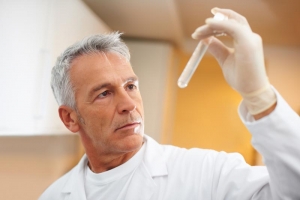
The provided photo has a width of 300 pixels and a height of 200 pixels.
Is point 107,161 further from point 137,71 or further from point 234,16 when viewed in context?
point 137,71

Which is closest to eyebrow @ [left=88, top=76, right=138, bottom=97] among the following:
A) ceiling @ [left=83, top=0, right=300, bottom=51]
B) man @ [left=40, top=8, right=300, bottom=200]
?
man @ [left=40, top=8, right=300, bottom=200]

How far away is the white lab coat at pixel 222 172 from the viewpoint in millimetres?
644

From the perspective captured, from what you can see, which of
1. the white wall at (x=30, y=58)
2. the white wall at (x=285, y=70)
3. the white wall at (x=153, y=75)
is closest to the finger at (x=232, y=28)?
the white wall at (x=30, y=58)

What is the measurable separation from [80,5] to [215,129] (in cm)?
200

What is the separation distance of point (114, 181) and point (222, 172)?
324mm

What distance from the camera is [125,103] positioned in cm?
100

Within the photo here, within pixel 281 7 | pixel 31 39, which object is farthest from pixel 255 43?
pixel 281 7

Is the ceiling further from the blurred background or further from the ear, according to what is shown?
the ear

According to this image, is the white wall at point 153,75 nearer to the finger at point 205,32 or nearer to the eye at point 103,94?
the eye at point 103,94

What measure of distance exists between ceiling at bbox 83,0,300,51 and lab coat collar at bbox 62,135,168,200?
4.10 ft

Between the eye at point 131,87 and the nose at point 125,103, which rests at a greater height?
the eye at point 131,87

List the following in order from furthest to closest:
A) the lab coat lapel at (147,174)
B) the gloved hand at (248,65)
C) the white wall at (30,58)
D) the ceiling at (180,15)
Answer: the ceiling at (180,15), the white wall at (30,58), the lab coat lapel at (147,174), the gloved hand at (248,65)

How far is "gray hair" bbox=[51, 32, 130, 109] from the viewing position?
1.08m

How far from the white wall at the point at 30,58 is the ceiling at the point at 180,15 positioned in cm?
46
